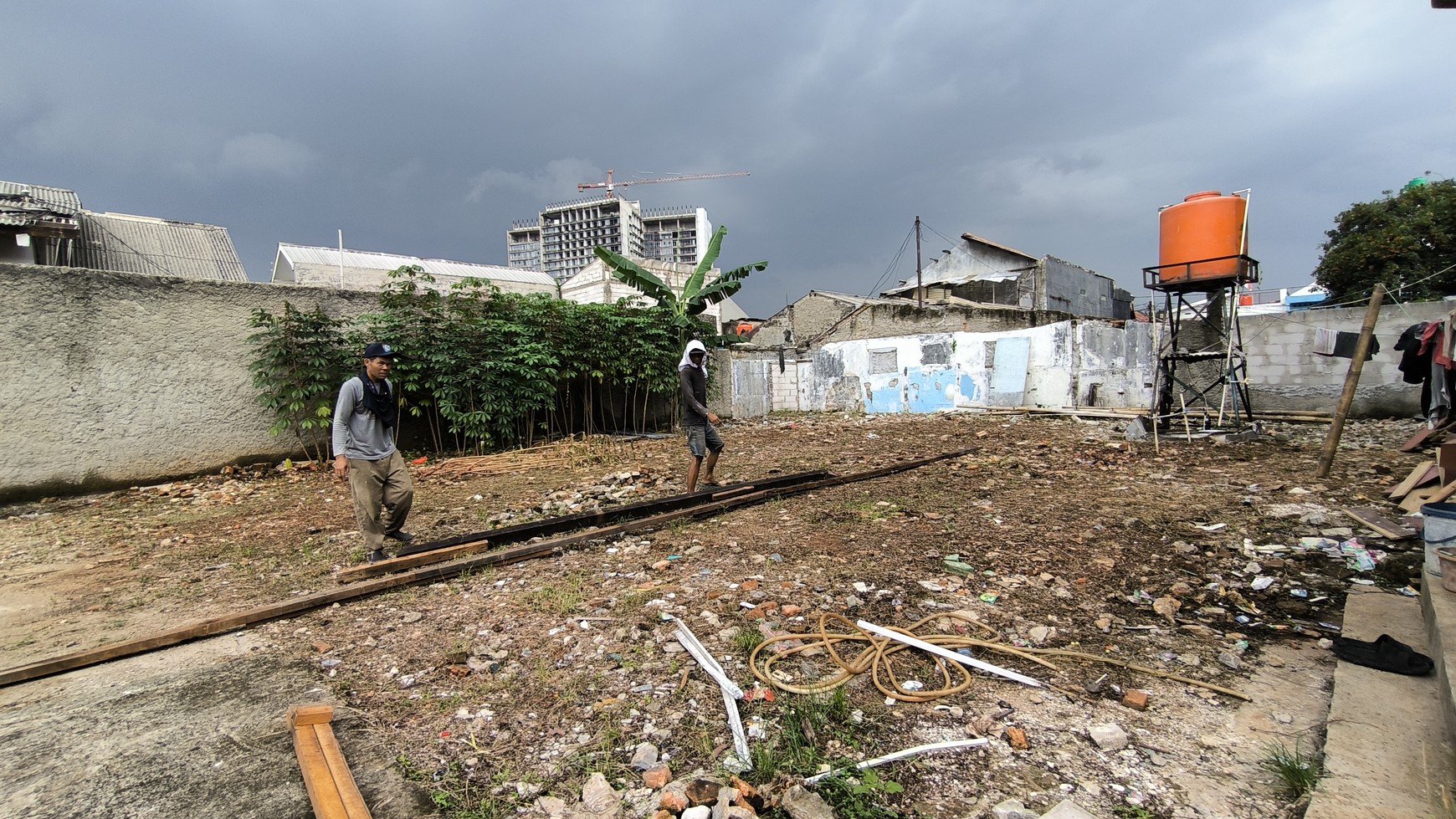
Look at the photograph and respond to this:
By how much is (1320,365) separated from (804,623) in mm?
14268

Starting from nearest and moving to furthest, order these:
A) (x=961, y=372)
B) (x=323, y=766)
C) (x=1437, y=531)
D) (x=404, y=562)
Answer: (x=323, y=766)
(x=1437, y=531)
(x=404, y=562)
(x=961, y=372)

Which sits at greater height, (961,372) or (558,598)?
(961,372)

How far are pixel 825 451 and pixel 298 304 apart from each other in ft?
25.1

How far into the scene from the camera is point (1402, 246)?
711 inches

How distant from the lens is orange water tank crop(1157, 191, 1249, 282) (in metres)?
8.52

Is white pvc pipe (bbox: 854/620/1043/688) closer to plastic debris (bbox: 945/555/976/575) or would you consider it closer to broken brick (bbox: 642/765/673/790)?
plastic debris (bbox: 945/555/976/575)

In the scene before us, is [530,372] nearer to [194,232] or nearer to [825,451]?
[825,451]

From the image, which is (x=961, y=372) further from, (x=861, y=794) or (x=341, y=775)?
(x=341, y=775)

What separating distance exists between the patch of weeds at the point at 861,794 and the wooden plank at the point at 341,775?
1.42 m

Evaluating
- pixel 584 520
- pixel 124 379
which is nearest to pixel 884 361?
pixel 584 520

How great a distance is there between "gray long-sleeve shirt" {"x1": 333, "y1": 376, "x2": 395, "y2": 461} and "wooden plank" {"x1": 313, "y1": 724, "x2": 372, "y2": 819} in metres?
2.42

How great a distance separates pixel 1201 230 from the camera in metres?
8.65

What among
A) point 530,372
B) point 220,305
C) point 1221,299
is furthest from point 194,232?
point 1221,299

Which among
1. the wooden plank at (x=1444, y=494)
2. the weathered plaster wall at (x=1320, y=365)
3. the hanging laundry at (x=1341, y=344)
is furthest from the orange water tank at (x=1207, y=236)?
the wooden plank at (x=1444, y=494)
